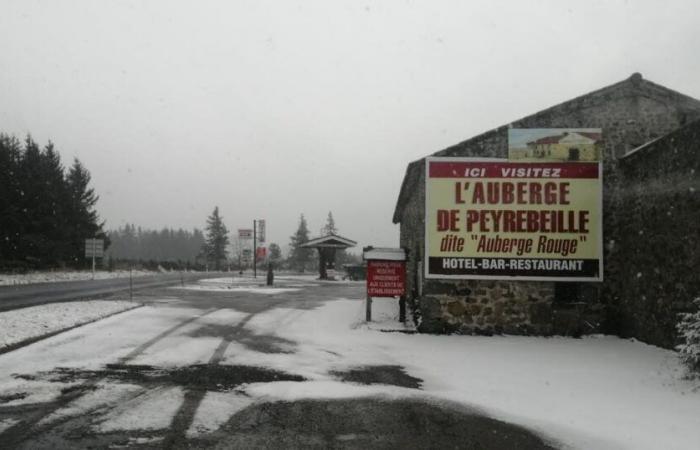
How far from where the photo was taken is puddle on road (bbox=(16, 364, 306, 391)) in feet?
23.6

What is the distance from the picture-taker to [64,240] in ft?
143

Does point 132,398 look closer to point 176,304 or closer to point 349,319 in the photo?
point 349,319

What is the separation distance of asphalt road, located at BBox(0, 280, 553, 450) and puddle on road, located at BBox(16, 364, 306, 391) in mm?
14

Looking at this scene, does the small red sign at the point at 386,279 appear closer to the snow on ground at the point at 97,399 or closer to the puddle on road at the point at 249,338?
the puddle on road at the point at 249,338

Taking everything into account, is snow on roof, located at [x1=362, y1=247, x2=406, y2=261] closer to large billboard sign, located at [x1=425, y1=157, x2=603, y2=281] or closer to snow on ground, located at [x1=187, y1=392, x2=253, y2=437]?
large billboard sign, located at [x1=425, y1=157, x2=603, y2=281]

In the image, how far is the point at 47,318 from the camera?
12.4 m

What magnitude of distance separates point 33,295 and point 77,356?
1271 cm

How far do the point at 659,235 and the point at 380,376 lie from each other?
249 inches

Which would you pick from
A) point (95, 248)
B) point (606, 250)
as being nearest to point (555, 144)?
point (606, 250)

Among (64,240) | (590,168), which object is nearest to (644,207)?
(590,168)

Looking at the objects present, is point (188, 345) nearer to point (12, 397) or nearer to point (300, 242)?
point (12, 397)

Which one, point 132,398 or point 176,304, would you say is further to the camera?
point 176,304

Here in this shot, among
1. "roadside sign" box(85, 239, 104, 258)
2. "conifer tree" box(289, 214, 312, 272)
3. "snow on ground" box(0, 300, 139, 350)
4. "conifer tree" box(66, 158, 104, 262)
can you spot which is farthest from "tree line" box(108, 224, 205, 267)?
"snow on ground" box(0, 300, 139, 350)

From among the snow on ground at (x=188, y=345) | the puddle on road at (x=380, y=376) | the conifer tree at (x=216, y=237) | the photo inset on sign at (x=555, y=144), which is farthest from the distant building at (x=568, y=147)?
the conifer tree at (x=216, y=237)
